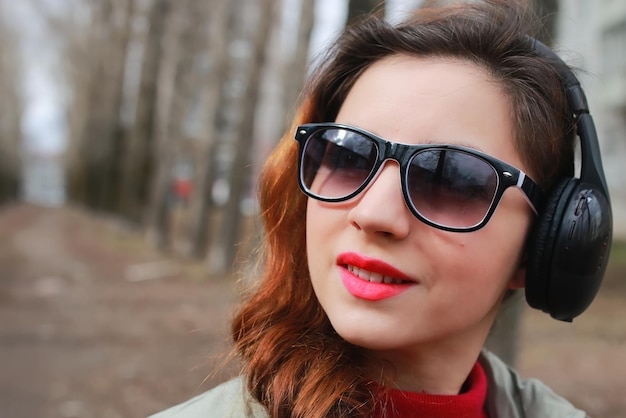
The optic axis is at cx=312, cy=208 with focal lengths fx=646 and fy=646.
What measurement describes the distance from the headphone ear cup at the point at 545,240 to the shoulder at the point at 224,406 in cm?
74

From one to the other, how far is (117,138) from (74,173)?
11.7m

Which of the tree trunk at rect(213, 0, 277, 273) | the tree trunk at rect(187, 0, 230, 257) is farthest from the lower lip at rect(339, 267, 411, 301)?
the tree trunk at rect(187, 0, 230, 257)

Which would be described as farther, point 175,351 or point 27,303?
point 27,303

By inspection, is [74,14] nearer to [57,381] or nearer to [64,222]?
[64,222]

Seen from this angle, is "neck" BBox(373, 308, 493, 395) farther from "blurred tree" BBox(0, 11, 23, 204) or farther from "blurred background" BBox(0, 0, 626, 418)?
"blurred tree" BBox(0, 11, 23, 204)

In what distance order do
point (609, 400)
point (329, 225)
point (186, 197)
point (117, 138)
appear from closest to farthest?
1. point (329, 225)
2. point (609, 400)
3. point (117, 138)
4. point (186, 197)

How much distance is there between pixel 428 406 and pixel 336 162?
64cm

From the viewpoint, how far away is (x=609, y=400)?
15.9ft

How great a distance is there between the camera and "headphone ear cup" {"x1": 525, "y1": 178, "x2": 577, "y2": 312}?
1566mm

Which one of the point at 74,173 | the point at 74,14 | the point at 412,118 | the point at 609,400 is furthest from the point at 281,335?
the point at 74,173

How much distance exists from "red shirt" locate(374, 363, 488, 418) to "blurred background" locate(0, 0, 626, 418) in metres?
0.50

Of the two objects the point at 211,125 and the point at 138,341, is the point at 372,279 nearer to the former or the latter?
the point at 138,341

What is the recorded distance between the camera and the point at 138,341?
7.30m

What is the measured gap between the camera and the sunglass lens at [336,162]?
4.99ft
